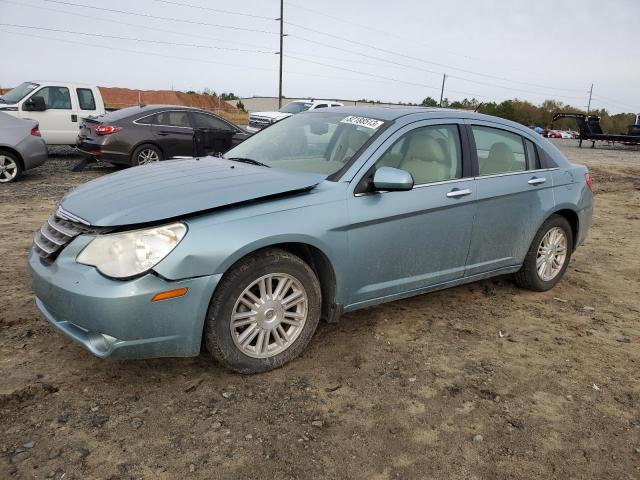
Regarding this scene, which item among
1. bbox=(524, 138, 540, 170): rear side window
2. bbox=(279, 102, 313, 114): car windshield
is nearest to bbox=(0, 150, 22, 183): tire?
bbox=(524, 138, 540, 170): rear side window

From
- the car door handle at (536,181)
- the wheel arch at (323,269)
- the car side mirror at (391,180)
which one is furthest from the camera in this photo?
the car door handle at (536,181)

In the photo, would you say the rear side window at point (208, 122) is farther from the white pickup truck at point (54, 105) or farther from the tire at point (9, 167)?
the tire at point (9, 167)

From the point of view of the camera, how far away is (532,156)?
4.69 meters

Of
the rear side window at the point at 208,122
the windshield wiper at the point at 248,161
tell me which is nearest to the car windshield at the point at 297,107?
the rear side window at the point at 208,122

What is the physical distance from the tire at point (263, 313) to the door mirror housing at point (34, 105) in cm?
1134

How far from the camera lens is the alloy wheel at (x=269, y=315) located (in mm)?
3082

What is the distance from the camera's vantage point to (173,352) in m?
2.89

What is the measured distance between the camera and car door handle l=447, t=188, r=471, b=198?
390cm

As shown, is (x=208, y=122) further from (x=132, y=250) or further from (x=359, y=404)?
(x=359, y=404)

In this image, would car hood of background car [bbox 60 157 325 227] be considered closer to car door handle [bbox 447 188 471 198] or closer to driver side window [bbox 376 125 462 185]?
driver side window [bbox 376 125 462 185]

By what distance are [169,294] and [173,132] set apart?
9135 mm

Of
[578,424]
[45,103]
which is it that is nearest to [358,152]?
[578,424]

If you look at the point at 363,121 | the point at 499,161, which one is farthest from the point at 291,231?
the point at 499,161

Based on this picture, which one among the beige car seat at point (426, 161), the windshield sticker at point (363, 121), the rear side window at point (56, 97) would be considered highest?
the windshield sticker at point (363, 121)
